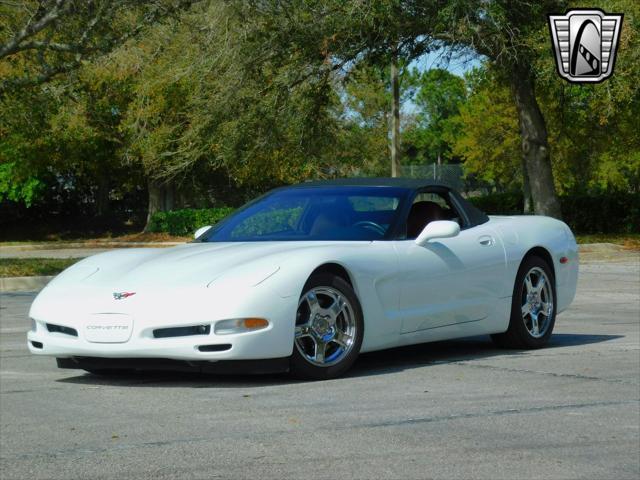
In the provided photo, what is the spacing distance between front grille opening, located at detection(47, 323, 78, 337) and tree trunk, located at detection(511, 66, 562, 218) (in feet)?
76.1

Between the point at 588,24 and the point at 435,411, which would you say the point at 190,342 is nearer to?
the point at 435,411

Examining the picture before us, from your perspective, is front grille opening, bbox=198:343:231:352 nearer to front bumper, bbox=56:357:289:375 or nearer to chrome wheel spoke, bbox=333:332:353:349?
front bumper, bbox=56:357:289:375

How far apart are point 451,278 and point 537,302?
1186mm

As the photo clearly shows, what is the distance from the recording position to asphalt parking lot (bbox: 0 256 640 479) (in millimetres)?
5230

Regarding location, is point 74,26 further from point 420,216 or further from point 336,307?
point 336,307

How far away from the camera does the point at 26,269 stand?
68.7 ft

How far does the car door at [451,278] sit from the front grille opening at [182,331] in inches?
63.4

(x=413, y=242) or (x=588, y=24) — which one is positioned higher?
(x=588, y=24)

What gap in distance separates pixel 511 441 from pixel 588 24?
75.8 feet

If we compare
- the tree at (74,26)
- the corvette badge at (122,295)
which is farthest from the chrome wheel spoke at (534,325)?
the tree at (74,26)

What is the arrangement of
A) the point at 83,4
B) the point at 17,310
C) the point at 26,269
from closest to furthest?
1. the point at 17,310
2. the point at 26,269
3. the point at 83,4

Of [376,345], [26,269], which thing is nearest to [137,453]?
[376,345]

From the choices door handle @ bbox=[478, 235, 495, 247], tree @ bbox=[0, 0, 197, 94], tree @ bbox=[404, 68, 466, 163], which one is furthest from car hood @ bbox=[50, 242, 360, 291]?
tree @ bbox=[404, 68, 466, 163]

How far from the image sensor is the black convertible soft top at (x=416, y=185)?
882 cm
